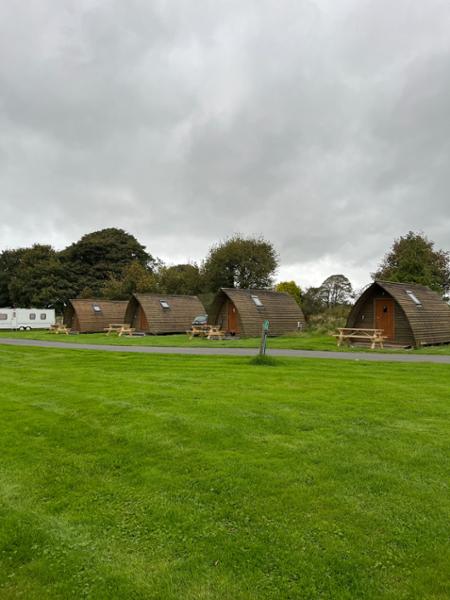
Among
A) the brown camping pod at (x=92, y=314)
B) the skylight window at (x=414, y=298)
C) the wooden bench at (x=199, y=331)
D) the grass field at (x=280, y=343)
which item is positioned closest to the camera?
the grass field at (x=280, y=343)

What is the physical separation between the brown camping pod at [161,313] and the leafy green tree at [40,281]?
1173 inches

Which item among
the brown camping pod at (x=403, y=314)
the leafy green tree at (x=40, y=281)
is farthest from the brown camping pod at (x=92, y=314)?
the brown camping pod at (x=403, y=314)

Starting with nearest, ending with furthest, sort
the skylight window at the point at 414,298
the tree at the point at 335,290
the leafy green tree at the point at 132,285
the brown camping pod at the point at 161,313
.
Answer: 1. the skylight window at the point at 414,298
2. the brown camping pod at the point at 161,313
3. the tree at the point at 335,290
4. the leafy green tree at the point at 132,285

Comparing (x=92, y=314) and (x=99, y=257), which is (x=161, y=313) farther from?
(x=99, y=257)

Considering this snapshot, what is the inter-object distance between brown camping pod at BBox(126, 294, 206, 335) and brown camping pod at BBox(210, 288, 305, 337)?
463cm

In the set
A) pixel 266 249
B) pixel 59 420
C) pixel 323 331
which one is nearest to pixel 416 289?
pixel 323 331

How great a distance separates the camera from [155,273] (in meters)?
59.8

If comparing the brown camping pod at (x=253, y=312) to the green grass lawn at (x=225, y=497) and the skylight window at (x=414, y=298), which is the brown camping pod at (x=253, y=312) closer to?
the skylight window at (x=414, y=298)

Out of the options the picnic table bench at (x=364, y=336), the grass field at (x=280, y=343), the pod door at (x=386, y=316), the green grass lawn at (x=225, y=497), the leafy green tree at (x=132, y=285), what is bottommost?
the green grass lawn at (x=225, y=497)

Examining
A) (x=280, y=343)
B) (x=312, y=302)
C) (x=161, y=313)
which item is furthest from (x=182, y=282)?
(x=280, y=343)

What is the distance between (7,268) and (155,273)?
29708 mm

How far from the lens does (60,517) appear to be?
4.12 meters

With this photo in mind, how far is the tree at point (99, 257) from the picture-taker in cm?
6581

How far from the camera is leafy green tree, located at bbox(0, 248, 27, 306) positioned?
7169 cm
